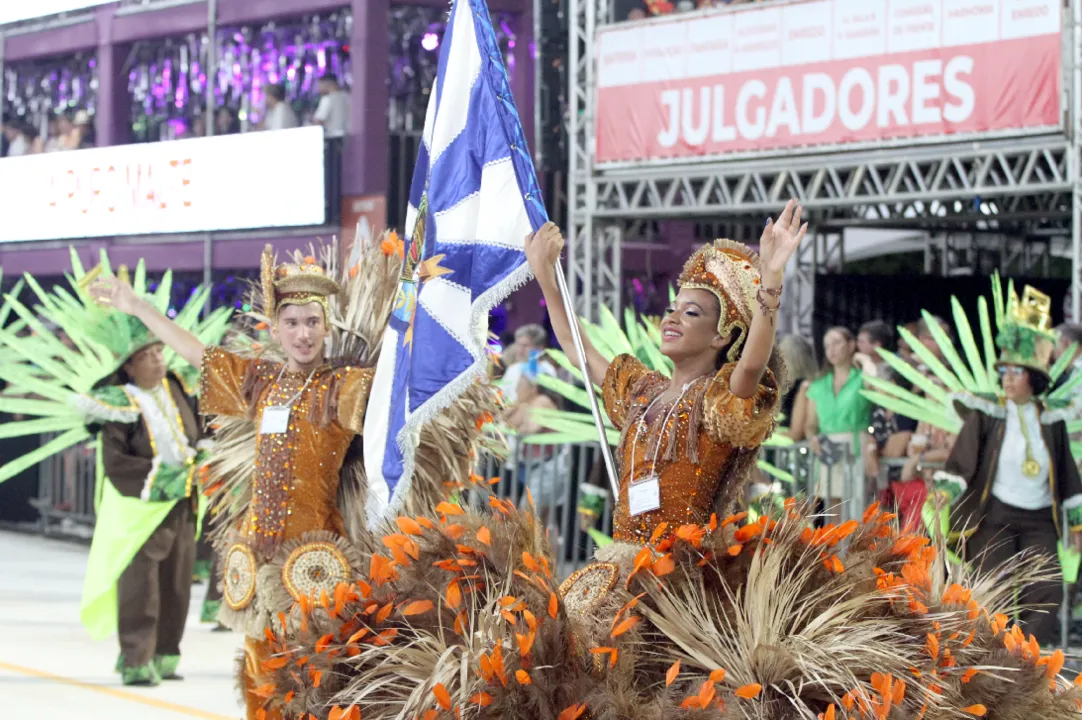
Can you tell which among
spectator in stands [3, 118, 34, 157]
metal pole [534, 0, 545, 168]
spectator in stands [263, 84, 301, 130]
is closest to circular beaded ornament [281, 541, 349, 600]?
metal pole [534, 0, 545, 168]

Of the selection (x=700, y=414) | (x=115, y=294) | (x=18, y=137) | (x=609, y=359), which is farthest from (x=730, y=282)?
(x=18, y=137)

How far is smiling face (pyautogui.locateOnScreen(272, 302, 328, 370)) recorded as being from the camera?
5.11m

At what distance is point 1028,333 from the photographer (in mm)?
6984

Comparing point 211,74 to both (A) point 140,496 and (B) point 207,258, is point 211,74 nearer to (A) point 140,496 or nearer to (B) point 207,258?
(B) point 207,258

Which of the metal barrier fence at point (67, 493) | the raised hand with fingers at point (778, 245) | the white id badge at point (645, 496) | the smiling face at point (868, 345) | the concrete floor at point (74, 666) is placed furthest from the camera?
the metal barrier fence at point (67, 493)

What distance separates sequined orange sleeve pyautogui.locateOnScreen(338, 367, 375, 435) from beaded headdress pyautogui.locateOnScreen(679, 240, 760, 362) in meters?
1.76

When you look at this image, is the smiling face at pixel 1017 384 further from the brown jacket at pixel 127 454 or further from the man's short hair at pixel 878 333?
the brown jacket at pixel 127 454

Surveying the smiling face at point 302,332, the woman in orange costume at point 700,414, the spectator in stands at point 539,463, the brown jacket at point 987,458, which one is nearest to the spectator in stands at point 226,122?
the spectator in stands at point 539,463

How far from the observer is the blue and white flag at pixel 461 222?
4.25 metres

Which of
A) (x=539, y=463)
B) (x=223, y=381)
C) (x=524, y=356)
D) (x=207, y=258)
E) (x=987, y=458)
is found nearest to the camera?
(x=223, y=381)

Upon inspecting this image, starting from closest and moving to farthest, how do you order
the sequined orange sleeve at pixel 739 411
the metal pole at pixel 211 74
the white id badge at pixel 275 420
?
1. the sequined orange sleeve at pixel 739 411
2. the white id badge at pixel 275 420
3. the metal pole at pixel 211 74

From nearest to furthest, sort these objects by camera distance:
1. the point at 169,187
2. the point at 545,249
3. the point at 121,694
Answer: the point at 545,249, the point at 121,694, the point at 169,187

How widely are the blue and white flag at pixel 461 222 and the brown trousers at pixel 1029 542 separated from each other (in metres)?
3.40

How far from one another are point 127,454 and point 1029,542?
415cm
